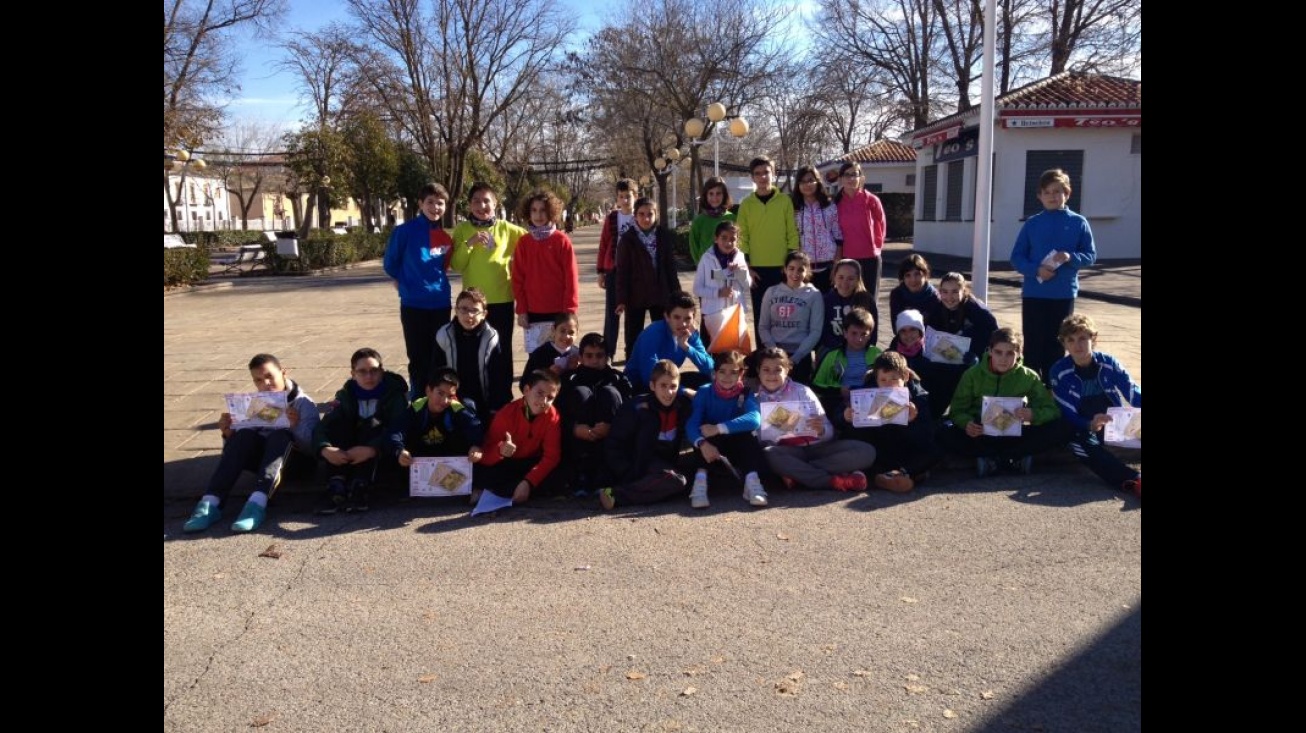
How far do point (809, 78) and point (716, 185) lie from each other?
3061 centimetres

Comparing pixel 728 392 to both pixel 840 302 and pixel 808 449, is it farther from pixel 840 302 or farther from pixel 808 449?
pixel 840 302

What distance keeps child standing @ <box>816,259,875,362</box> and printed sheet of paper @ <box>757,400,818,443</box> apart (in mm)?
1104

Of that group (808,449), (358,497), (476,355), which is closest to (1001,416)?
(808,449)

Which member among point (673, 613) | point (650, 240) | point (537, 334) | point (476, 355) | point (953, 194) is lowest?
point (673, 613)

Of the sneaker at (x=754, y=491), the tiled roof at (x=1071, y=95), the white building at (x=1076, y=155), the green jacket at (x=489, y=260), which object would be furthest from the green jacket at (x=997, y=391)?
the tiled roof at (x=1071, y=95)

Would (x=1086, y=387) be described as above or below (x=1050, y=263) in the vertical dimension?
below

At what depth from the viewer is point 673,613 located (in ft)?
12.8

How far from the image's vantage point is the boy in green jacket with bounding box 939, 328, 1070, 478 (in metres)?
6.02

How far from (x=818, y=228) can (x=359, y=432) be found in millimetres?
→ 4284

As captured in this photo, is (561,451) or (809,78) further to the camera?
(809,78)
